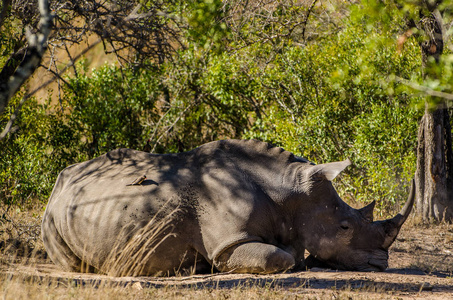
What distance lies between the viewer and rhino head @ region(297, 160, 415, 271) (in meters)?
6.52

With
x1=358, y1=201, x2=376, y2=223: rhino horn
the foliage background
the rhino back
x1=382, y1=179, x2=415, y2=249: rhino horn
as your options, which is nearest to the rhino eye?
x1=358, y1=201, x2=376, y2=223: rhino horn

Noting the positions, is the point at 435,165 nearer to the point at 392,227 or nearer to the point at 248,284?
the point at 392,227

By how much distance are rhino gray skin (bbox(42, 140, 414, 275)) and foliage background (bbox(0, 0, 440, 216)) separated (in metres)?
3.28

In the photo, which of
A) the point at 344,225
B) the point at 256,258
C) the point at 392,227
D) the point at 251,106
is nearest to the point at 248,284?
the point at 256,258

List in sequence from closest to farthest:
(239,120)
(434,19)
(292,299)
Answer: (292,299)
(434,19)
(239,120)

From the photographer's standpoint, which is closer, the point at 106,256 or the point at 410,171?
the point at 106,256

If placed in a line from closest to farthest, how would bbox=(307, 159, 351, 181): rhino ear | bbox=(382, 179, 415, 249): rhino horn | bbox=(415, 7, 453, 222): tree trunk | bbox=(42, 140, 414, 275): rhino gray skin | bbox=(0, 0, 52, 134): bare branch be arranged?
bbox=(0, 0, 52, 134): bare branch → bbox=(42, 140, 414, 275): rhino gray skin → bbox=(307, 159, 351, 181): rhino ear → bbox=(382, 179, 415, 249): rhino horn → bbox=(415, 7, 453, 222): tree trunk

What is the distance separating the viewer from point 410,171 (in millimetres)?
10008

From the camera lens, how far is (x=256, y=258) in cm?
605

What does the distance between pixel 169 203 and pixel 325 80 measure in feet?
19.1

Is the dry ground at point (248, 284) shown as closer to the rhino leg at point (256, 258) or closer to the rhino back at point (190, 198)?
the rhino leg at point (256, 258)

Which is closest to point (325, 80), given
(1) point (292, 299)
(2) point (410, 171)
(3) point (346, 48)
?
(3) point (346, 48)

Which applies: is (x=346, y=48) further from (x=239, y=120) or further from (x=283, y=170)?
(x=283, y=170)

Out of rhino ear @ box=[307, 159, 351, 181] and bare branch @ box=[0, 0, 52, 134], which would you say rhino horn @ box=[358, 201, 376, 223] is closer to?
rhino ear @ box=[307, 159, 351, 181]
